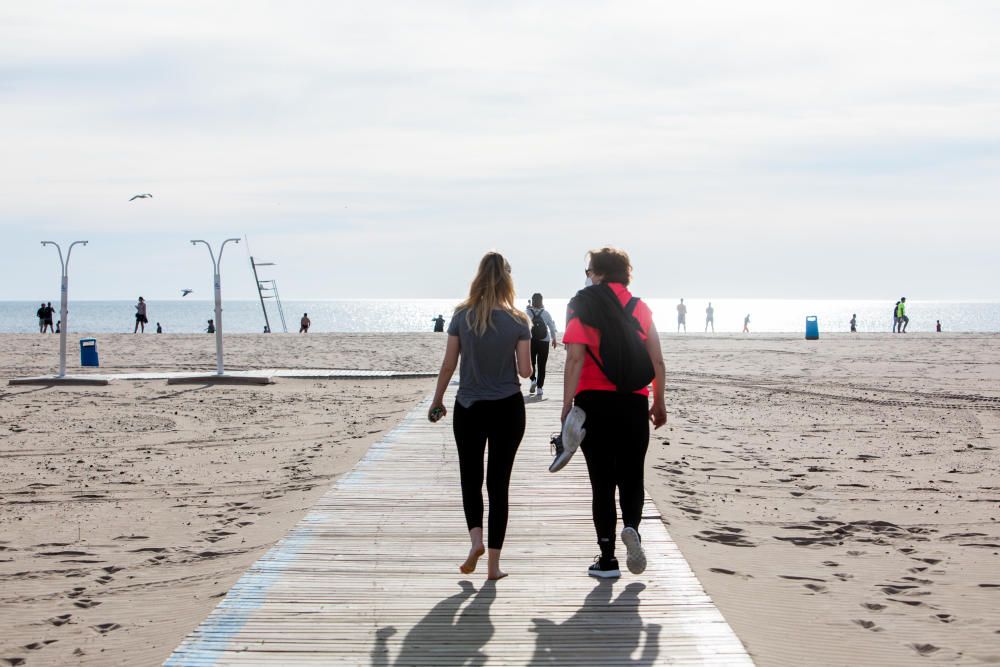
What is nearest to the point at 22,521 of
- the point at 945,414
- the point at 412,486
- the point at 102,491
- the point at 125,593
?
the point at 102,491

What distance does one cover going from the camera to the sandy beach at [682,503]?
5.13 metres

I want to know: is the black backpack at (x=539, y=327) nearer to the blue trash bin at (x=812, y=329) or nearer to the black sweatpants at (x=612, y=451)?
the black sweatpants at (x=612, y=451)

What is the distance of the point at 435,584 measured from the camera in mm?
5121

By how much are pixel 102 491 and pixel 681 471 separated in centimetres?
576

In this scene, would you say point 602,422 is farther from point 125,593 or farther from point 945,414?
point 945,414

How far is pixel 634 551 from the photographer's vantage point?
16.6 feet

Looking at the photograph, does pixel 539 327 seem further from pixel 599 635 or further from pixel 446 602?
pixel 599 635

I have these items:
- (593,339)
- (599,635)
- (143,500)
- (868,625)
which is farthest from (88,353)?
(868,625)

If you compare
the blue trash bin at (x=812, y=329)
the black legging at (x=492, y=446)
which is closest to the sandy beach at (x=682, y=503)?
the black legging at (x=492, y=446)

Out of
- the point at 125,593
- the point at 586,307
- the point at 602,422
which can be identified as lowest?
the point at 125,593

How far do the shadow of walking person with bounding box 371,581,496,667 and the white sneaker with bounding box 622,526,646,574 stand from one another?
0.75 metres

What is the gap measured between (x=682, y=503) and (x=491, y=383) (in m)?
3.72

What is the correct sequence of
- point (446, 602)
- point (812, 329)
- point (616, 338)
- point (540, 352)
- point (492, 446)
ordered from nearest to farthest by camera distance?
point (446, 602) < point (616, 338) < point (492, 446) < point (540, 352) < point (812, 329)

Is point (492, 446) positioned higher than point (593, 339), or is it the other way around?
point (593, 339)
